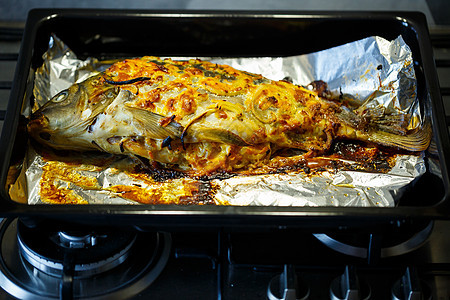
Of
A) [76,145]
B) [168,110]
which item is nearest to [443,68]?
[168,110]

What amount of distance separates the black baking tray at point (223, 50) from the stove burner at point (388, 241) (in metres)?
0.11

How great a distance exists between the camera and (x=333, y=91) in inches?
86.5

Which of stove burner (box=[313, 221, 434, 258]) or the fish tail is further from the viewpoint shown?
the fish tail

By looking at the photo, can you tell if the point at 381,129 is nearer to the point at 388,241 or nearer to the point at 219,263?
the point at 388,241

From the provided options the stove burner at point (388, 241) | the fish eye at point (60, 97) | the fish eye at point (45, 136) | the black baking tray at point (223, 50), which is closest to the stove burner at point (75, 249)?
the black baking tray at point (223, 50)

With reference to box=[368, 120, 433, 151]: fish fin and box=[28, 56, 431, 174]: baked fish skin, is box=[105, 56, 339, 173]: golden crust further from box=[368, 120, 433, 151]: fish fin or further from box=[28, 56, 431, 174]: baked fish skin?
box=[368, 120, 433, 151]: fish fin

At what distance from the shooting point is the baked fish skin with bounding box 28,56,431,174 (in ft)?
6.23

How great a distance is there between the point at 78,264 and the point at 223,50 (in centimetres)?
109

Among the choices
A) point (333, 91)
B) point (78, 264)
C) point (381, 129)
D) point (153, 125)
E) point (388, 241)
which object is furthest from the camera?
point (333, 91)

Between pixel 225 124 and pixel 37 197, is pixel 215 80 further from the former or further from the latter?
pixel 37 197

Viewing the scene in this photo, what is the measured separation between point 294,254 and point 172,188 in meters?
0.50

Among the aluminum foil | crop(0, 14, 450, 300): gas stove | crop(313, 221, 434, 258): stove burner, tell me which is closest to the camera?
crop(0, 14, 450, 300): gas stove

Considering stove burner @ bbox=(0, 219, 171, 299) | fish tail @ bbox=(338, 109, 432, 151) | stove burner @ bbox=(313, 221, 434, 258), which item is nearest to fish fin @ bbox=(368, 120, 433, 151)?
fish tail @ bbox=(338, 109, 432, 151)

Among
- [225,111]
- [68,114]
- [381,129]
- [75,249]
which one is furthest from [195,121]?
[381,129]
